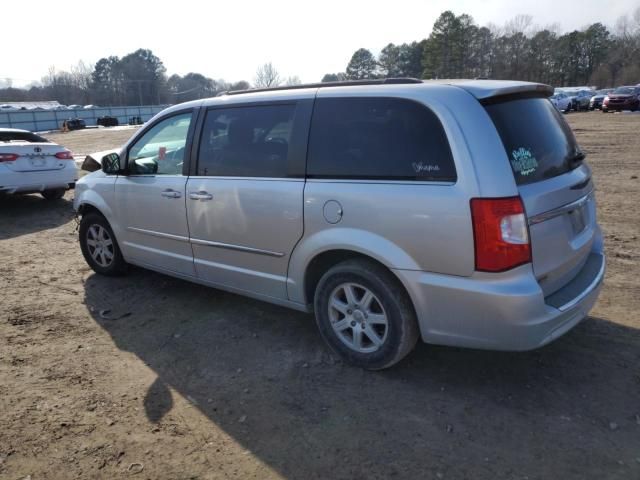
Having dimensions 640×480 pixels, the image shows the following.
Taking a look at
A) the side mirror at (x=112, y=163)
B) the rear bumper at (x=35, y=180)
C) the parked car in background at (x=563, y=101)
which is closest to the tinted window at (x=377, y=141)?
the side mirror at (x=112, y=163)

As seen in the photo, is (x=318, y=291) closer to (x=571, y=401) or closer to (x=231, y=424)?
(x=231, y=424)

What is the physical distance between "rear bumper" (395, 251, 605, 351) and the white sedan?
8.28 metres

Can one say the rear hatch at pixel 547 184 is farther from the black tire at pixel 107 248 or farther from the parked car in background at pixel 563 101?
the parked car in background at pixel 563 101

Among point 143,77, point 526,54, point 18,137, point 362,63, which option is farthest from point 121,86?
point 18,137

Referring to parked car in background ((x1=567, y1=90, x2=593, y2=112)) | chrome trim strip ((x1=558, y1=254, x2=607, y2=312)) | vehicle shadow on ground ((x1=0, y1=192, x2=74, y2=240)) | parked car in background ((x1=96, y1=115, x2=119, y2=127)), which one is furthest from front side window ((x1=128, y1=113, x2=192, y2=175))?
parked car in background ((x1=96, y1=115, x2=119, y2=127))

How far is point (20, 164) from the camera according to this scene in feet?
29.1

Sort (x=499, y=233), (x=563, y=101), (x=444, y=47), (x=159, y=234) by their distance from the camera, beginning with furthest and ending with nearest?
(x=444, y=47) < (x=563, y=101) < (x=159, y=234) < (x=499, y=233)

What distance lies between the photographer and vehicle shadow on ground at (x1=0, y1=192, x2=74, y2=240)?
8.12m

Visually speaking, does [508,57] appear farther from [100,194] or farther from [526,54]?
[100,194]

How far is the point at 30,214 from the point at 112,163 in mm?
5275

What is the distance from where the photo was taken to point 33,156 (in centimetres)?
906

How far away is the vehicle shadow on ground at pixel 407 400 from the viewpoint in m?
2.62

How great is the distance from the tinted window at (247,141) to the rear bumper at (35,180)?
6271mm

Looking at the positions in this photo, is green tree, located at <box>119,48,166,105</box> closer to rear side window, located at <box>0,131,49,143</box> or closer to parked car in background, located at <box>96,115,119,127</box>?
parked car in background, located at <box>96,115,119,127</box>
